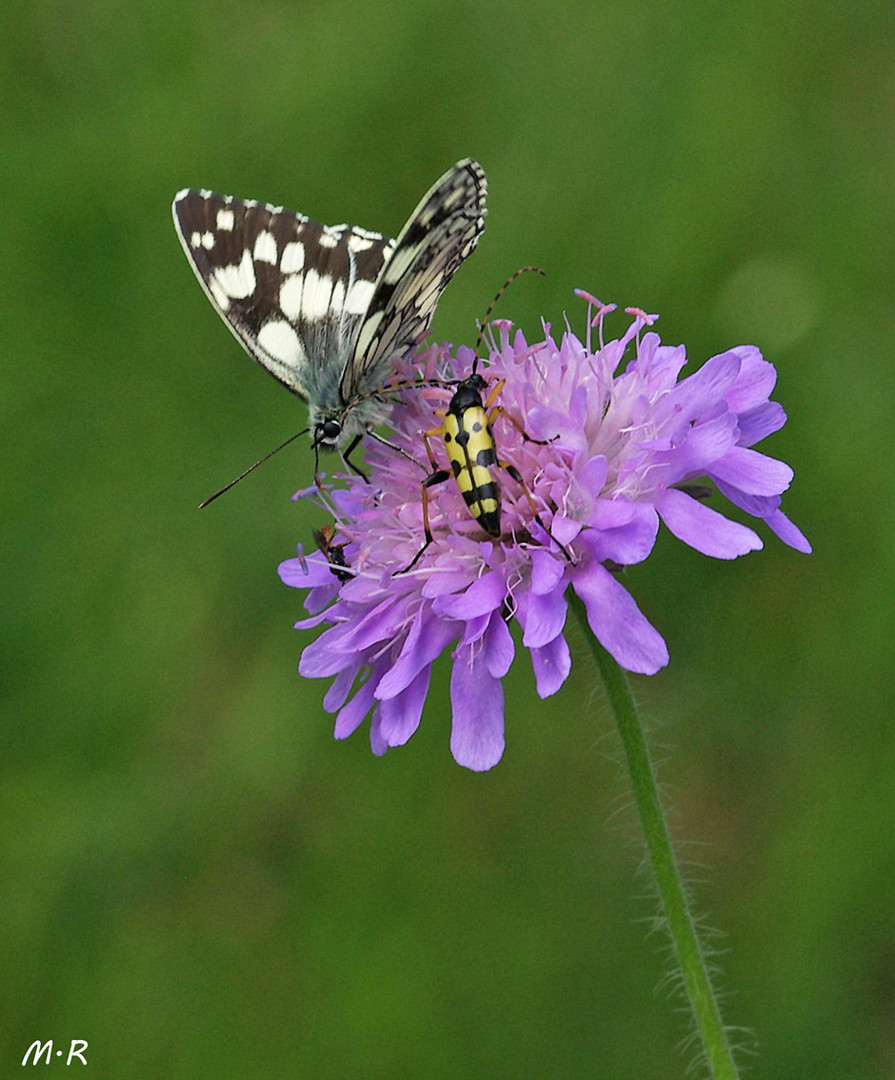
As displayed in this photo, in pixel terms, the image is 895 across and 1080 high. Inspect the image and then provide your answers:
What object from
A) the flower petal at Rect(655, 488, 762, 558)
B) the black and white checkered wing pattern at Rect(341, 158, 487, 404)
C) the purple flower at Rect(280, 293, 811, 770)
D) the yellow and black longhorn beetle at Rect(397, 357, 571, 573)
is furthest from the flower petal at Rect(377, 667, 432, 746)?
the black and white checkered wing pattern at Rect(341, 158, 487, 404)

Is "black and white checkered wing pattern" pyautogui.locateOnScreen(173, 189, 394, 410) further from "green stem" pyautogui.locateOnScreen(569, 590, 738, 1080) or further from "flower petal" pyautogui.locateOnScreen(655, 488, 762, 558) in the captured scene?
"green stem" pyautogui.locateOnScreen(569, 590, 738, 1080)

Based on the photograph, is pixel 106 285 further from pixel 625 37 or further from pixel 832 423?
pixel 832 423

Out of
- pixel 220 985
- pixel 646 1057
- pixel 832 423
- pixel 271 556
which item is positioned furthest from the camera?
pixel 271 556

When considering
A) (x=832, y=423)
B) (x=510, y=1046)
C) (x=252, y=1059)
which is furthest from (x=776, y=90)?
(x=252, y=1059)

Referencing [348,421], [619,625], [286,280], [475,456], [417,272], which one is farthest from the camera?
[286,280]

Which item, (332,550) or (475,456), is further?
(332,550)

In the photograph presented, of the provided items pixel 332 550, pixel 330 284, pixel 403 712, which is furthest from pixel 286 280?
pixel 403 712

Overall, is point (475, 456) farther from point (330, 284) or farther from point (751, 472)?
point (330, 284)
